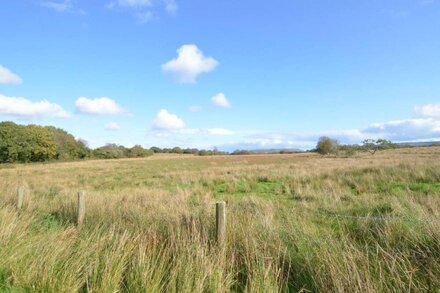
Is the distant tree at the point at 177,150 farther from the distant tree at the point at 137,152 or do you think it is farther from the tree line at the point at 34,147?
the tree line at the point at 34,147

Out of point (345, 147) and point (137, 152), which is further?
point (137, 152)

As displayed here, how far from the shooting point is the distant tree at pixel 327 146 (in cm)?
9056

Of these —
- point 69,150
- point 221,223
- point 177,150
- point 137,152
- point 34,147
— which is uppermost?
point 34,147

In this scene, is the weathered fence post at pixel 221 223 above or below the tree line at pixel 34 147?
below

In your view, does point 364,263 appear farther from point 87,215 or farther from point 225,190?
point 225,190

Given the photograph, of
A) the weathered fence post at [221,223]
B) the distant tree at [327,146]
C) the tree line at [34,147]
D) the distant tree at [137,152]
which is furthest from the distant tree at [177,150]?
the weathered fence post at [221,223]

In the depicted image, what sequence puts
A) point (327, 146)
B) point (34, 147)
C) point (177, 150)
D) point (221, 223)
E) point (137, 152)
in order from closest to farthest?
point (221, 223)
point (34, 147)
point (327, 146)
point (137, 152)
point (177, 150)

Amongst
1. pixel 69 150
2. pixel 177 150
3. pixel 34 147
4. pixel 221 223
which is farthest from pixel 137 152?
pixel 221 223

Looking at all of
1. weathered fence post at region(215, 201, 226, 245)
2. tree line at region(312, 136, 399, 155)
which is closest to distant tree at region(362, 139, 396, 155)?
tree line at region(312, 136, 399, 155)

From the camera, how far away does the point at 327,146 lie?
91438mm

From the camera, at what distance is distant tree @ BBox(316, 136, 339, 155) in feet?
297

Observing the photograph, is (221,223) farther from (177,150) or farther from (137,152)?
(177,150)

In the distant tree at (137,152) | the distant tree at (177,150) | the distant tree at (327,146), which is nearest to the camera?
the distant tree at (327,146)

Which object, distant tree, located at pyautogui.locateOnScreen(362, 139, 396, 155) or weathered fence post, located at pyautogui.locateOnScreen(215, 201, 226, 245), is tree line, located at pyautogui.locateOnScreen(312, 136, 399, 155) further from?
weathered fence post, located at pyautogui.locateOnScreen(215, 201, 226, 245)
